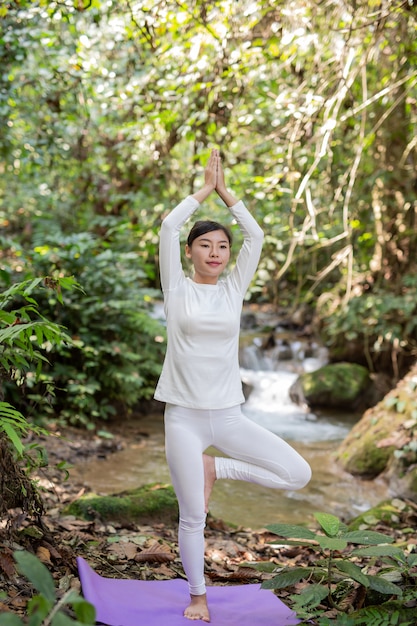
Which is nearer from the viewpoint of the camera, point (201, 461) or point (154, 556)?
point (201, 461)

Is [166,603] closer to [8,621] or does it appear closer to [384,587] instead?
[384,587]

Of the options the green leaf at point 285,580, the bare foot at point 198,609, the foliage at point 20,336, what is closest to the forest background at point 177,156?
the foliage at point 20,336

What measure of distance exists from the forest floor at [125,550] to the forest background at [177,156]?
73 centimetres

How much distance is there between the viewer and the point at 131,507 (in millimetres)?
4625

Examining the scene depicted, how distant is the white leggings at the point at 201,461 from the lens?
2.88 m

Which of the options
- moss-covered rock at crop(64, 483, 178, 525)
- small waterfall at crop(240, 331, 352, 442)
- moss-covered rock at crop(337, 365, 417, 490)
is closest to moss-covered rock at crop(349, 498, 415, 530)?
moss-covered rock at crop(337, 365, 417, 490)

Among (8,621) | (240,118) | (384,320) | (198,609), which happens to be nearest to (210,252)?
(198,609)

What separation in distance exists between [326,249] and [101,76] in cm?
622

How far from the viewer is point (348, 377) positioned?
435 inches

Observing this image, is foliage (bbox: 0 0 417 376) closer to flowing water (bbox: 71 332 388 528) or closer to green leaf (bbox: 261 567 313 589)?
flowing water (bbox: 71 332 388 528)

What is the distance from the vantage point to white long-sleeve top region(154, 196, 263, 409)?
2.95 m

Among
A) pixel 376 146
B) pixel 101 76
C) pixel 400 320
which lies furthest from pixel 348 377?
pixel 101 76

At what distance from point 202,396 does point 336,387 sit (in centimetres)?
832

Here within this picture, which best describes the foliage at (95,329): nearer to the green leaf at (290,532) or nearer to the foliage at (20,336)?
the foliage at (20,336)
